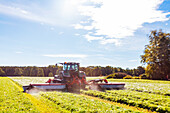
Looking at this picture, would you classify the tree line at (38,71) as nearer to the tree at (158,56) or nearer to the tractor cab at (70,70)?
the tree at (158,56)

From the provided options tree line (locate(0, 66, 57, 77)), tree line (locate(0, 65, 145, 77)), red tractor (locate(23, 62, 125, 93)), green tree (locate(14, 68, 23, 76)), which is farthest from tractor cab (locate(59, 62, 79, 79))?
green tree (locate(14, 68, 23, 76))

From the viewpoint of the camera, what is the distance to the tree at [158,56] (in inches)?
1994

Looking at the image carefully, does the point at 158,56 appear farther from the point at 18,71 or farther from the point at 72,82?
the point at 18,71

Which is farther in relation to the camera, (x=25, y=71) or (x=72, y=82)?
(x=25, y=71)

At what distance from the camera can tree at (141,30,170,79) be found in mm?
50656

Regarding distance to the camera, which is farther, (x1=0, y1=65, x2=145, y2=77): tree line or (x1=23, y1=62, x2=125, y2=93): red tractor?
(x1=0, y1=65, x2=145, y2=77): tree line

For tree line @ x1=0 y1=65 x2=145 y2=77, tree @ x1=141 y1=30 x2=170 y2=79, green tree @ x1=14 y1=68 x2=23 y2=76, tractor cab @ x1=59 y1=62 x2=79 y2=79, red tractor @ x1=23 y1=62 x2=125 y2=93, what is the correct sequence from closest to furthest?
1. red tractor @ x1=23 y1=62 x2=125 y2=93
2. tractor cab @ x1=59 y1=62 x2=79 y2=79
3. tree @ x1=141 y1=30 x2=170 y2=79
4. tree line @ x1=0 y1=65 x2=145 y2=77
5. green tree @ x1=14 y1=68 x2=23 y2=76

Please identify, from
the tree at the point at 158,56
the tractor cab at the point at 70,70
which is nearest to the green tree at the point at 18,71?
the tree at the point at 158,56

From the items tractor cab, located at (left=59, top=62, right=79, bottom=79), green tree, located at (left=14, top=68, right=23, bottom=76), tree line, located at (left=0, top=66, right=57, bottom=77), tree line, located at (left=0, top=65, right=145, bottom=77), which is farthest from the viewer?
green tree, located at (left=14, top=68, right=23, bottom=76)

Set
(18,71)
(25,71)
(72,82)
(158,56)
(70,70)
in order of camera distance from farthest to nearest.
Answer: (25,71), (18,71), (158,56), (70,70), (72,82)

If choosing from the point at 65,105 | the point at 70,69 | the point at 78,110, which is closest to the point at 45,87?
the point at 70,69

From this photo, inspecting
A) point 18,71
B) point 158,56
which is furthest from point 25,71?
point 158,56

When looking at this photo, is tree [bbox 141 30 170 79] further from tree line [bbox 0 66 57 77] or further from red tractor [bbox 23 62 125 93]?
tree line [bbox 0 66 57 77]

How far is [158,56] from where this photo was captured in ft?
169
